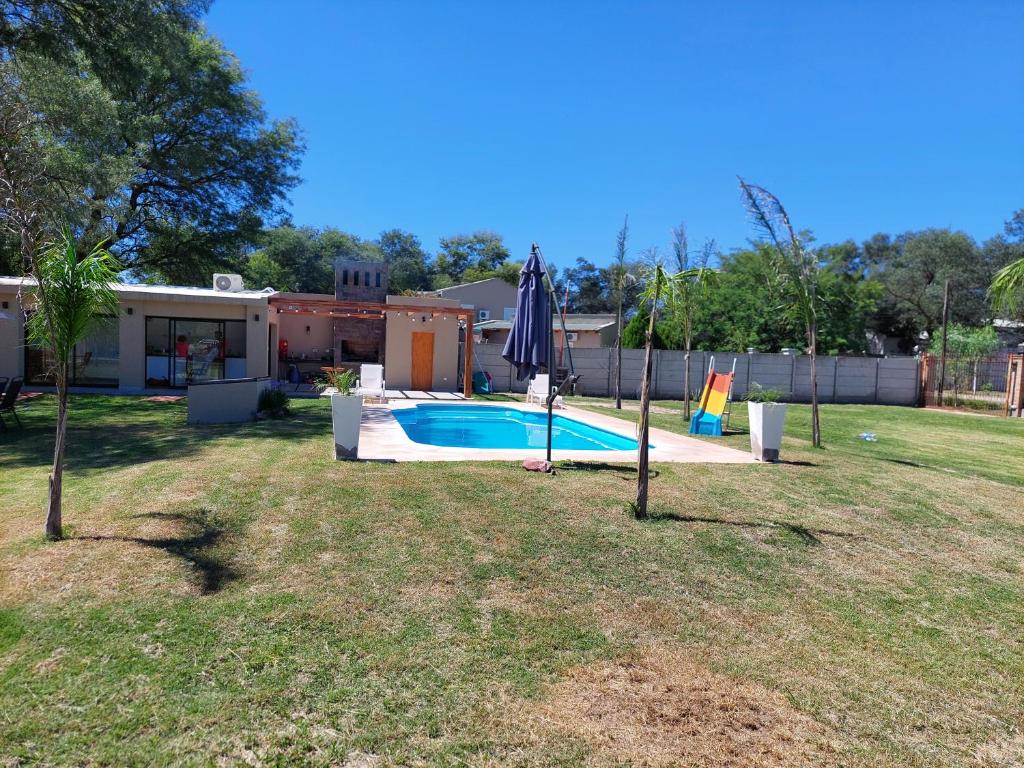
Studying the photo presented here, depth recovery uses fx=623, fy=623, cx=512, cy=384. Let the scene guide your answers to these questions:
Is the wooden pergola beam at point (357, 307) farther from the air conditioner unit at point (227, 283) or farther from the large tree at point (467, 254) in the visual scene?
the large tree at point (467, 254)

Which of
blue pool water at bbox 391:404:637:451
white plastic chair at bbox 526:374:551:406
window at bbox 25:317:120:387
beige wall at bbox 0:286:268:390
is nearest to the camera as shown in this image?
blue pool water at bbox 391:404:637:451

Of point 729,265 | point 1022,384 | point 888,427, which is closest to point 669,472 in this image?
point 888,427

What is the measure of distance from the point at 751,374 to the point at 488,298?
22.2 metres

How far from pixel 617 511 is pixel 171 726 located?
4.18 meters

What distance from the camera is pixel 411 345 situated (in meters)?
20.7

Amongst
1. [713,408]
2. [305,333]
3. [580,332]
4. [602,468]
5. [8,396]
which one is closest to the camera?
[602,468]

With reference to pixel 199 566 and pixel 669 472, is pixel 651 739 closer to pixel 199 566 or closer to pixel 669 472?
pixel 199 566

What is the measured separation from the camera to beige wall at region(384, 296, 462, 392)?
20.4m

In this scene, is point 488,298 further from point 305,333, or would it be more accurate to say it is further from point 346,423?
point 346,423

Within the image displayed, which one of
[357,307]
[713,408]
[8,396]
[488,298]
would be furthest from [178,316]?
[488,298]

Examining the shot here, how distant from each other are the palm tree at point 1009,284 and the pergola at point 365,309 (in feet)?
42.0

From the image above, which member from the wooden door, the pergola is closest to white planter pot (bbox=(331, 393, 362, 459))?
the pergola

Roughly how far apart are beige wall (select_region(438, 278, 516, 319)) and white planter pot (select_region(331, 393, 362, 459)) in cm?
3280

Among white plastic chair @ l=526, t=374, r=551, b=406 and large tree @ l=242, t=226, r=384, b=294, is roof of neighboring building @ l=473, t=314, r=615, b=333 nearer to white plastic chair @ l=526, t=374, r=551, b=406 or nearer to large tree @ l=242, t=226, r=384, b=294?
white plastic chair @ l=526, t=374, r=551, b=406
